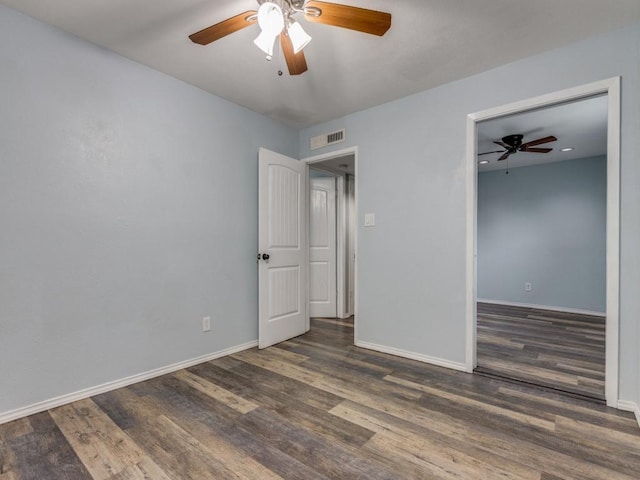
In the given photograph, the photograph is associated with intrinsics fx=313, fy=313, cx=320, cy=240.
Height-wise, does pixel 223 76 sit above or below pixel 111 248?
above

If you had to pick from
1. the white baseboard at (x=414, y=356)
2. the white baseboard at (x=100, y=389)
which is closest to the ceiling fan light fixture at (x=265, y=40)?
the white baseboard at (x=100, y=389)

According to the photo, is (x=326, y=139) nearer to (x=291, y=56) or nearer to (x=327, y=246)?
(x=327, y=246)

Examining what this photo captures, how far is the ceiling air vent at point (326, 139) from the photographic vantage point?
134 inches

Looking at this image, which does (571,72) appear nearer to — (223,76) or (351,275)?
(223,76)

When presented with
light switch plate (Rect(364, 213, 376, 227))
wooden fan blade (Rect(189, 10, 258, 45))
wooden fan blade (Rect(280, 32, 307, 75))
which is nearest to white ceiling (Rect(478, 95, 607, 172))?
light switch plate (Rect(364, 213, 376, 227))

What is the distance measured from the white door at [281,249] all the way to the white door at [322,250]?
788mm

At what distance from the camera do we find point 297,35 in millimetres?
1616

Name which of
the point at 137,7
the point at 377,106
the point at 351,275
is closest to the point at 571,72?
the point at 377,106

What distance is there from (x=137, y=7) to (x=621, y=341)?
11.9ft

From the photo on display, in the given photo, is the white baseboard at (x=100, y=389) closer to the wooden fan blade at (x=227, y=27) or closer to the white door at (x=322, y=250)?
the white door at (x=322, y=250)

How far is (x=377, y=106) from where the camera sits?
313 cm

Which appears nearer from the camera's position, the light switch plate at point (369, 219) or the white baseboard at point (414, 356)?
the white baseboard at point (414, 356)

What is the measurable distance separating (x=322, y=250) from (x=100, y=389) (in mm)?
2921

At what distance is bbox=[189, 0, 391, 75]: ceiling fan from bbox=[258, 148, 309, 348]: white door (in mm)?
1514
